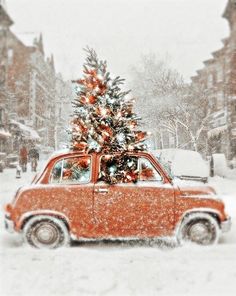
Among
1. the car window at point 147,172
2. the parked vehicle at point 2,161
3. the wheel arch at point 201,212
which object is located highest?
the parked vehicle at point 2,161

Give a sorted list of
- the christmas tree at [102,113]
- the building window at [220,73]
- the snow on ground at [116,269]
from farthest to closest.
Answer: the building window at [220,73], the christmas tree at [102,113], the snow on ground at [116,269]

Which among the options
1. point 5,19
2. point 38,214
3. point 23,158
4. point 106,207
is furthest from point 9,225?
point 5,19

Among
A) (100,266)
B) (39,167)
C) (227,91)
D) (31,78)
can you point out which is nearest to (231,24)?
(227,91)

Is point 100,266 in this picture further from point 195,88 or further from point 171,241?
point 195,88

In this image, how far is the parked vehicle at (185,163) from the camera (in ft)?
12.7

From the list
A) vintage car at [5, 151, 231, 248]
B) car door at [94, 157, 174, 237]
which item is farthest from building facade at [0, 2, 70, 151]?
car door at [94, 157, 174, 237]

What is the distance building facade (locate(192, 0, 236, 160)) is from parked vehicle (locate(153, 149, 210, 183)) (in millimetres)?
288

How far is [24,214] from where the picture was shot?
3637 millimetres

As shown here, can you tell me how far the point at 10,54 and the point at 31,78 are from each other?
0.36 m

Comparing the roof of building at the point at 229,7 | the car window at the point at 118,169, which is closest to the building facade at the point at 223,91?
the roof of building at the point at 229,7

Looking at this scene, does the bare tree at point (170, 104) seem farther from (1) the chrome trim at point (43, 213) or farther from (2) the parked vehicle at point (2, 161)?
(2) the parked vehicle at point (2, 161)

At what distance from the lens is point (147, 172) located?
12.7 ft

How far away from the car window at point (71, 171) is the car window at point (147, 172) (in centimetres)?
59

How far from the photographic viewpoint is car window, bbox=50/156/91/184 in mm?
3834
